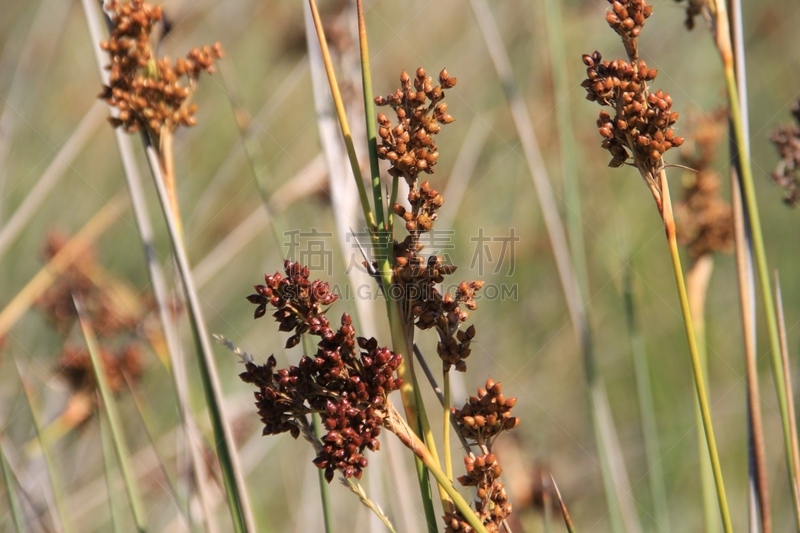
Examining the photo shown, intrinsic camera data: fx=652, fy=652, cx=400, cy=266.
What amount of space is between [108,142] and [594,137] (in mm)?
2908

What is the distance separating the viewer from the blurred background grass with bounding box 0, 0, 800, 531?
9.23 feet

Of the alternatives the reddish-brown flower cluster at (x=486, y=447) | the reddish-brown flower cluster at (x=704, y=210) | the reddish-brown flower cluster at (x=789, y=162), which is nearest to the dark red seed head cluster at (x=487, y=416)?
the reddish-brown flower cluster at (x=486, y=447)

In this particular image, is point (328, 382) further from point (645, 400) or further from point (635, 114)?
point (645, 400)

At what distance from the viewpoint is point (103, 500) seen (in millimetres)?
2600

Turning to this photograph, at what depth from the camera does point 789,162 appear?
135 centimetres

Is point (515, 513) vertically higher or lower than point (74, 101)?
lower

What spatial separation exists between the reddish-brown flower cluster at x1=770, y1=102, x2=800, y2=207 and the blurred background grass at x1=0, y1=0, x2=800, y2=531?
133 cm

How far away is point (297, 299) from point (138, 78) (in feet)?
1.95

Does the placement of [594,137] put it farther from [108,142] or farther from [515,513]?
[108,142]

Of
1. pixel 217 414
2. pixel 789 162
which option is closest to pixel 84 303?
pixel 217 414

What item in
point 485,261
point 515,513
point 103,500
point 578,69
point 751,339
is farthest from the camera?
point 578,69

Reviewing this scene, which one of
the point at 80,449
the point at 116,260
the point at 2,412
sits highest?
the point at 116,260

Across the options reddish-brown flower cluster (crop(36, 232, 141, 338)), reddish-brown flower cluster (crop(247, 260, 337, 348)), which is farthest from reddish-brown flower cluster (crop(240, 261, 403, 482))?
reddish-brown flower cluster (crop(36, 232, 141, 338))

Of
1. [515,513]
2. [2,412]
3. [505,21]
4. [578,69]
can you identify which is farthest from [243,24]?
[515,513]
